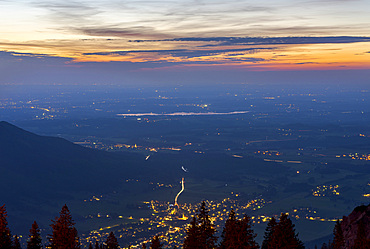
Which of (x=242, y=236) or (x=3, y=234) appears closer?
(x=242, y=236)

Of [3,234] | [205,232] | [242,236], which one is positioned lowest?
[3,234]

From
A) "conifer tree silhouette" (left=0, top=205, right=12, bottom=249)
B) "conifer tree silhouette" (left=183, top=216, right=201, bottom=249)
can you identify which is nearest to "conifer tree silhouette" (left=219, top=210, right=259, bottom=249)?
"conifer tree silhouette" (left=183, top=216, right=201, bottom=249)

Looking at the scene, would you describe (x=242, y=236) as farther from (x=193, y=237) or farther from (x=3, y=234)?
(x=3, y=234)

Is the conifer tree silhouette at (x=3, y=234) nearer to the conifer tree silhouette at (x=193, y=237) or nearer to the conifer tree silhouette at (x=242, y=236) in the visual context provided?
the conifer tree silhouette at (x=193, y=237)

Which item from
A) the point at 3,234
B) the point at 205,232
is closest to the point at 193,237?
the point at 205,232

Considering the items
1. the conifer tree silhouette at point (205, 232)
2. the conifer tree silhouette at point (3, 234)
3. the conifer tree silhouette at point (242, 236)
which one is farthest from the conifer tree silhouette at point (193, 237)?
the conifer tree silhouette at point (3, 234)

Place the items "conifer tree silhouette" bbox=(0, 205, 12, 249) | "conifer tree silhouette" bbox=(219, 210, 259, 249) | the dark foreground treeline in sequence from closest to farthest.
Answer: "conifer tree silhouette" bbox=(219, 210, 259, 249)
the dark foreground treeline
"conifer tree silhouette" bbox=(0, 205, 12, 249)

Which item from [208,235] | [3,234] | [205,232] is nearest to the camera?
[205,232]

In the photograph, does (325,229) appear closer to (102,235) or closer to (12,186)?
(102,235)

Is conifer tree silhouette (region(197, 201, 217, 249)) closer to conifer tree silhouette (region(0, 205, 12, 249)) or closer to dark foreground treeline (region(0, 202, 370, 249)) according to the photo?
dark foreground treeline (region(0, 202, 370, 249))

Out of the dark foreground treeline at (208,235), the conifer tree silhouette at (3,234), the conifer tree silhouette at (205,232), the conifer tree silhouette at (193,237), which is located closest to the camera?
the dark foreground treeline at (208,235)

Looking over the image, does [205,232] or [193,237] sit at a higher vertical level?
[205,232]

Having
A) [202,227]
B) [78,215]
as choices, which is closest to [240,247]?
[202,227]
